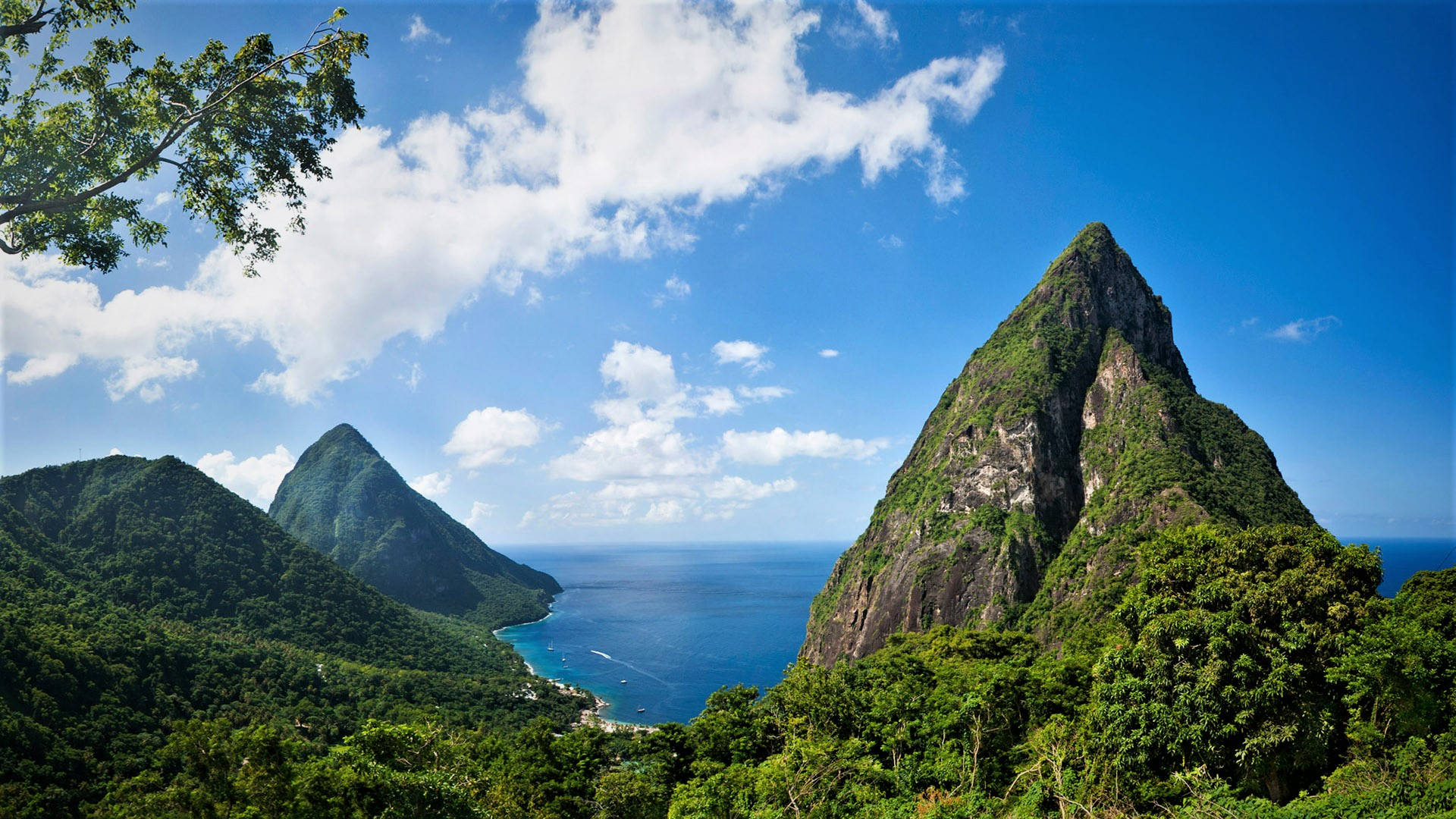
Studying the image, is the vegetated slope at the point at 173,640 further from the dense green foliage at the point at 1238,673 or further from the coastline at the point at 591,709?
the dense green foliage at the point at 1238,673

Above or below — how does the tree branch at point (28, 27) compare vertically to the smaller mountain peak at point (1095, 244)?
below

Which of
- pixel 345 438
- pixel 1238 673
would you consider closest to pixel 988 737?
pixel 1238 673

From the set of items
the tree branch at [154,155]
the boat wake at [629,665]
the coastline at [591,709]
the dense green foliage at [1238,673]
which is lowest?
the coastline at [591,709]

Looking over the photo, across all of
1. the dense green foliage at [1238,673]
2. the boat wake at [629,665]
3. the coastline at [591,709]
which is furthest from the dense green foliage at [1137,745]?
the boat wake at [629,665]

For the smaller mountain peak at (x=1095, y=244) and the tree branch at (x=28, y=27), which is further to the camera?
the smaller mountain peak at (x=1095, y=244)

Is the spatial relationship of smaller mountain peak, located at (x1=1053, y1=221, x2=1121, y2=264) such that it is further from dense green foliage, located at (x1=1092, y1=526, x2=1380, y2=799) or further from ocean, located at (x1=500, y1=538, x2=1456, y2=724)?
dense green foliage, located at (x1=1092, y1=526, x2=1380, y2=799)

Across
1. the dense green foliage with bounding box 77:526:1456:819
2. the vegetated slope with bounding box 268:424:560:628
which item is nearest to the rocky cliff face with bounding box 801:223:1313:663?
the dense green foliage with bounding box 77:526:1456:819

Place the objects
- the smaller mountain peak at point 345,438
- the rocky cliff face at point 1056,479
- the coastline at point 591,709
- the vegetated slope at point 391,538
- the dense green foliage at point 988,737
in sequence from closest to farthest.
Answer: the dense green foliage at point 988,737 → the rocky cliff face at point 1056,479 → the coastline at point 591,709 → the vegetated slope at point 391,538 → the smaller mountain peak at point 345,438

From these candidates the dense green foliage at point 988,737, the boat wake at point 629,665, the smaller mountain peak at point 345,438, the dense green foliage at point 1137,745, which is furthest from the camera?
the smaller mountain peak at point 345,438
